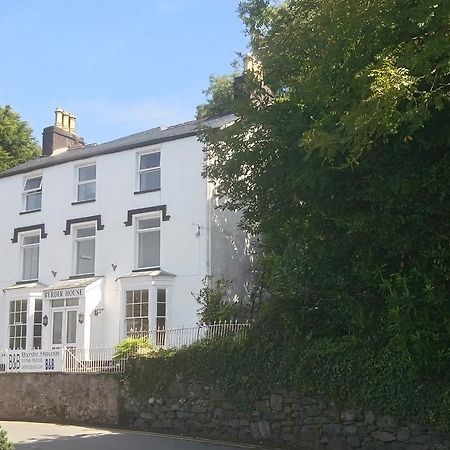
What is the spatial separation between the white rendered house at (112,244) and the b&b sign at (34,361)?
2.93m

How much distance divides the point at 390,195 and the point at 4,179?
69.2ft

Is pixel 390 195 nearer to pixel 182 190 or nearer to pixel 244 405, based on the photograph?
pixel 244 405

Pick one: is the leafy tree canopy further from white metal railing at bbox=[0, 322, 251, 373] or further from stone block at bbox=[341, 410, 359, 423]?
stone block at bbox=[341, 410, 359, 423]

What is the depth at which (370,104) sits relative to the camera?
9.76 metres

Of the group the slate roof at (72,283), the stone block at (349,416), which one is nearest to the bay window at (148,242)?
the slate roof at (72,283)

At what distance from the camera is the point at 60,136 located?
31.6 meters

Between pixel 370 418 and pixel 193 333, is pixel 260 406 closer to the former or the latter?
pixel 370 418

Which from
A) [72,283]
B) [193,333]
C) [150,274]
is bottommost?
[193,333]

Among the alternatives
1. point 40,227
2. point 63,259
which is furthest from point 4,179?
point 63,259

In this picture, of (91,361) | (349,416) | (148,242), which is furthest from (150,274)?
(349,416)

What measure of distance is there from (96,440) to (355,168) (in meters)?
8.92

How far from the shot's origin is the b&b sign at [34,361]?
2064 cm

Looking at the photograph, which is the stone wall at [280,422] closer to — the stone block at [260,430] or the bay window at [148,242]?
the stone block at [260,430]

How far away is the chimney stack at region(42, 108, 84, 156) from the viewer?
102 feet
